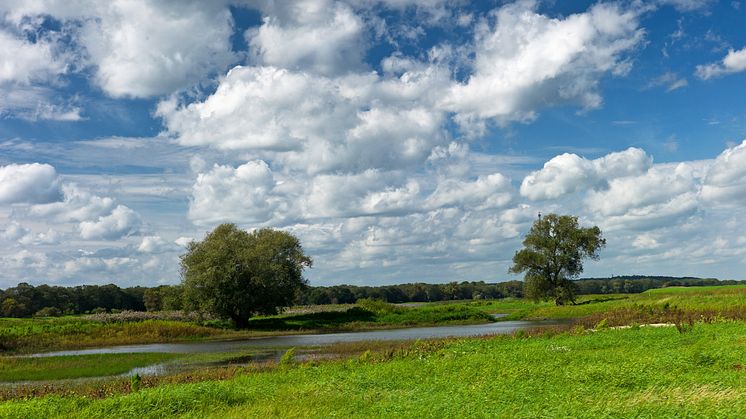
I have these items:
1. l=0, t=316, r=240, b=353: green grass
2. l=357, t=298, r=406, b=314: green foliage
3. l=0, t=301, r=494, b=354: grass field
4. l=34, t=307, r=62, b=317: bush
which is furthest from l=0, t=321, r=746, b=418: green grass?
l=34, t=307, r=62, b=317: bush

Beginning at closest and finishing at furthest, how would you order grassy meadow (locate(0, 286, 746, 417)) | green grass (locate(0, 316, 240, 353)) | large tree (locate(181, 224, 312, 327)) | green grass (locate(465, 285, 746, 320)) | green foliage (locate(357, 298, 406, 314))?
grassy meadow (locate(0, 286, 746, 417)) < green grass (locate(0, 316, 240, 353)) < green grass (locate(465, 285, 746, 320)) < large tree (locate(181, 224, 312, 327)) < green foliage (locate(357, 298, 406, 314))

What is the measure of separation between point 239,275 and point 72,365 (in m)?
29.6

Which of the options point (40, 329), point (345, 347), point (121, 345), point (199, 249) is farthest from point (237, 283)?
point (345, 347)

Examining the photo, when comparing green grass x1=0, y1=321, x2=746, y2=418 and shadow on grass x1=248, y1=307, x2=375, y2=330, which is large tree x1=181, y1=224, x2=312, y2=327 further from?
green grass x1=0, y1=321, x2=746, y2=418

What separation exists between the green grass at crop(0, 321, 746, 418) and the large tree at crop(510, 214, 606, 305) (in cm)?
5864

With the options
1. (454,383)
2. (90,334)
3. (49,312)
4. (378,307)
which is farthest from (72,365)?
(49,312)

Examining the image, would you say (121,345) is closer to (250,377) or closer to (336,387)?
(250,377)

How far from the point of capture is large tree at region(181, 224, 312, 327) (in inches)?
2547

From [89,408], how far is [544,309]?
69365 millimetres

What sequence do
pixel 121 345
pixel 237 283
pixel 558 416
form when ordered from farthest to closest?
pixel 237 283
pixel 121 345
pixel 558 416

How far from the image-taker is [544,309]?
259ft

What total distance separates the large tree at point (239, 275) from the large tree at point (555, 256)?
1334 inches

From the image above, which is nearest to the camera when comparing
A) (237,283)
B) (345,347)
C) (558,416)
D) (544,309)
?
(558,416)

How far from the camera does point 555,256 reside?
84.2 metres
